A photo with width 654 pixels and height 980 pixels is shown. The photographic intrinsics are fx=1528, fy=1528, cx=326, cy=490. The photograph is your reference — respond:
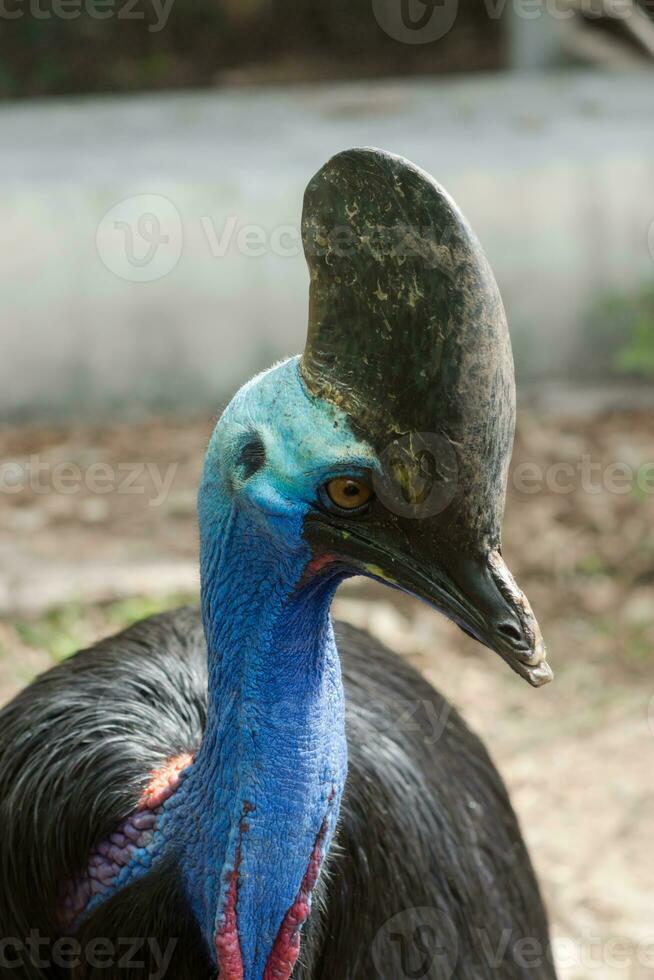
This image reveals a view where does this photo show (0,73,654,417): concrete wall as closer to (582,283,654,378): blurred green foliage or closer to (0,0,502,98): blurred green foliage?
(582,283,654,378): blurred green foliage

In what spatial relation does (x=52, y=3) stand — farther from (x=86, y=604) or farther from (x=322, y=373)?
(x=322, y=373)

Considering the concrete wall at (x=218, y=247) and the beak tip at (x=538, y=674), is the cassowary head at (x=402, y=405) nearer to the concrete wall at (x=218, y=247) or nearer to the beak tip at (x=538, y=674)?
A: the beak tip at (x=538, y=674)

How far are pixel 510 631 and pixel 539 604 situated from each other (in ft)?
9.67

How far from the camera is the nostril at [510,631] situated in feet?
4.92

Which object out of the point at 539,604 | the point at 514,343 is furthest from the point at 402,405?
the point at 514,343

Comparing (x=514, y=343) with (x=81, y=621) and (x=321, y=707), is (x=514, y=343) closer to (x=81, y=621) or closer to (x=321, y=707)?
(x=81, y=621)

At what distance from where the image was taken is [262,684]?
5.69ft

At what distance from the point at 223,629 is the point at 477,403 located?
47 cm

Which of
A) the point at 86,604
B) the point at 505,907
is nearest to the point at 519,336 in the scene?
the point at 86,604

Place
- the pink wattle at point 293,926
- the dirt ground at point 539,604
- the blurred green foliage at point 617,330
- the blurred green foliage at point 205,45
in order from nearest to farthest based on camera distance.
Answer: the pink wattle at point 293,926
the dirt ground at point 539,604
the blurred green foliage at point 617,330
the blurred green foliage at point 205,45

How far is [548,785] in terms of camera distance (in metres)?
3.83

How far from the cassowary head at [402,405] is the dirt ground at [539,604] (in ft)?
6.92

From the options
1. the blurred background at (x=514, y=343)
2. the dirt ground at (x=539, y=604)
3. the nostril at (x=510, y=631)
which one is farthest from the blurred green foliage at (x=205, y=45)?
the nostril at (x=510, y=631)

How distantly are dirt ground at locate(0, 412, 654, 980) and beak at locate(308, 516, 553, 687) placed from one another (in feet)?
6.82
